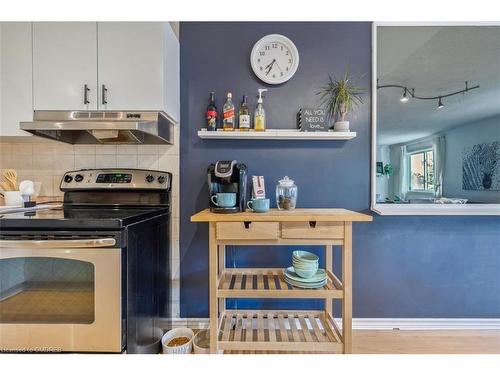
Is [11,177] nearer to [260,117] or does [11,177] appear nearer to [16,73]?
[16,73]

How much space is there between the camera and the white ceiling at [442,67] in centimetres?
175

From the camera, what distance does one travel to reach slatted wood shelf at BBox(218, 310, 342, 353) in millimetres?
1332

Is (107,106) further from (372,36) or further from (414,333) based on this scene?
(414,333)

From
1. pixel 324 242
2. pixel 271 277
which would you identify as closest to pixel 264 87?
pixel 324 242

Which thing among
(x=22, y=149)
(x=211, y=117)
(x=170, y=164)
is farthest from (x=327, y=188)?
Result: (x=22, y=149)

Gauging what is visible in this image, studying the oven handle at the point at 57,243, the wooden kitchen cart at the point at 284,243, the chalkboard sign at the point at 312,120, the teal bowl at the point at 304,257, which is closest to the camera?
the oven handle at the point at 57,243

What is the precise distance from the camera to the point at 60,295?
3.70 ft

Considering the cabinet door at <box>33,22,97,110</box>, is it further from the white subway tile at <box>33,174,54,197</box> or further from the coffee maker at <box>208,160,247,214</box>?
the coffee maker at <box>208,160,247,214</box>

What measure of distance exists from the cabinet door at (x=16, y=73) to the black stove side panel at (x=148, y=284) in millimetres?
985

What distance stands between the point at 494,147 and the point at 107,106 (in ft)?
8.30

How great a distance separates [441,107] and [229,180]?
61.8 inches

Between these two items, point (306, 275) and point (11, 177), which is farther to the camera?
point (11, 177)

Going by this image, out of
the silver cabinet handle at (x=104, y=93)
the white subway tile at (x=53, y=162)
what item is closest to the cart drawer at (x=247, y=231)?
the silver cabinet handle at (x=104, y=93)

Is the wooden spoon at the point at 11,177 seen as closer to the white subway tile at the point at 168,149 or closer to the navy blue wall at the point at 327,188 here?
the white subway tile at the point at 168,149
